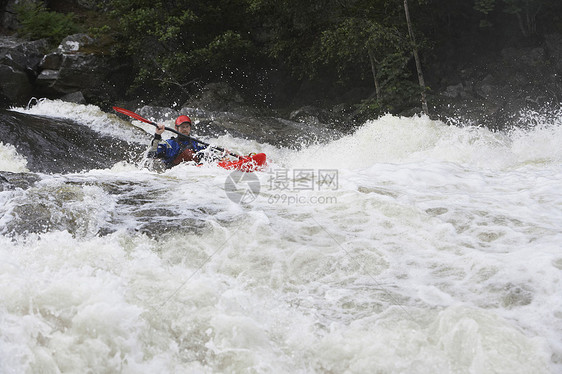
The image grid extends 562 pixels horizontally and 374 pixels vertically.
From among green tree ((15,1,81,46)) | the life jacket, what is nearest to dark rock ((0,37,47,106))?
green tree ((15,1,81,46))

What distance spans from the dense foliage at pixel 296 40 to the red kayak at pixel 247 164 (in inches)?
207

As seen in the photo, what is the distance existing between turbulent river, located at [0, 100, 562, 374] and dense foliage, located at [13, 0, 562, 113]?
21.9ft

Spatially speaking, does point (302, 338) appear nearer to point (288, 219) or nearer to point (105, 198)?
point (288, 219)

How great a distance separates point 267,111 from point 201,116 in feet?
6.34

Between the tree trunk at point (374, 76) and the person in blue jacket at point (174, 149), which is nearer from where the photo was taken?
the person in blue jacket at point (174, 149)

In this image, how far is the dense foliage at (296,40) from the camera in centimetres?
1112

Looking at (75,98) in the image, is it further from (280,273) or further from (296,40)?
(280,273)

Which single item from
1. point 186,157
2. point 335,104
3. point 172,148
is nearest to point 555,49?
point 335,104

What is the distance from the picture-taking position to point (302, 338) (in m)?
2.61

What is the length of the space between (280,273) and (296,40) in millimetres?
9882

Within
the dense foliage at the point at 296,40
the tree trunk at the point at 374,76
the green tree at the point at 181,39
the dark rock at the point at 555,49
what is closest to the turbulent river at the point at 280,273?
the tree trunk at the point at 374,76

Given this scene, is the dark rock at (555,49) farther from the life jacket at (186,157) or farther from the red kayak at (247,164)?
the life jacket at (186,157)

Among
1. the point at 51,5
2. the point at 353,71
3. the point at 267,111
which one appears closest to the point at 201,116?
the point at 267,111

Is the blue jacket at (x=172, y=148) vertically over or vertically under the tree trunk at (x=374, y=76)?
under
